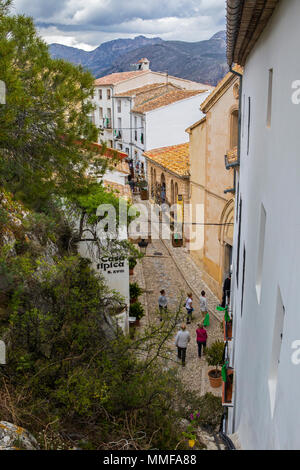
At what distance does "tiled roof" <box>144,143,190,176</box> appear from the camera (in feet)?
73.6

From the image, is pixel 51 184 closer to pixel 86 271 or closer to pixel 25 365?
pixel 86 271

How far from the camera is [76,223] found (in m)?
11.5

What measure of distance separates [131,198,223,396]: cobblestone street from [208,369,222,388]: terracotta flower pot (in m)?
0.13

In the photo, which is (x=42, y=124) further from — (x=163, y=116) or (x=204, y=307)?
(x=163, y=116)

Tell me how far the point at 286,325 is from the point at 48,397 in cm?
372

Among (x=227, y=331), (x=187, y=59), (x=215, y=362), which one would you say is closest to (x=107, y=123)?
(x=227, y=331)

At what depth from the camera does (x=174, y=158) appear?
25.2 m

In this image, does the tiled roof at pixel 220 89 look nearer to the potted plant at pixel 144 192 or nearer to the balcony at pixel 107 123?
the potted plant at pixel 144 192

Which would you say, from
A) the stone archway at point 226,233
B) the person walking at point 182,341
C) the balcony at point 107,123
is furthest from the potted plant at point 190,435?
the balcony at point 107,123

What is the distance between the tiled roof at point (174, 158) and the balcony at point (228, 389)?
1312 cm

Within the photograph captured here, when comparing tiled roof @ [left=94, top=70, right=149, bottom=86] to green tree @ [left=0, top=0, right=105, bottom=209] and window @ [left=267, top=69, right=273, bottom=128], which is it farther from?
window @ [left=267, top=69, right=273, bottom=128]

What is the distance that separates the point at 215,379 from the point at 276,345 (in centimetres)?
716

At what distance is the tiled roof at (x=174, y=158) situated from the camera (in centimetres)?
2244
